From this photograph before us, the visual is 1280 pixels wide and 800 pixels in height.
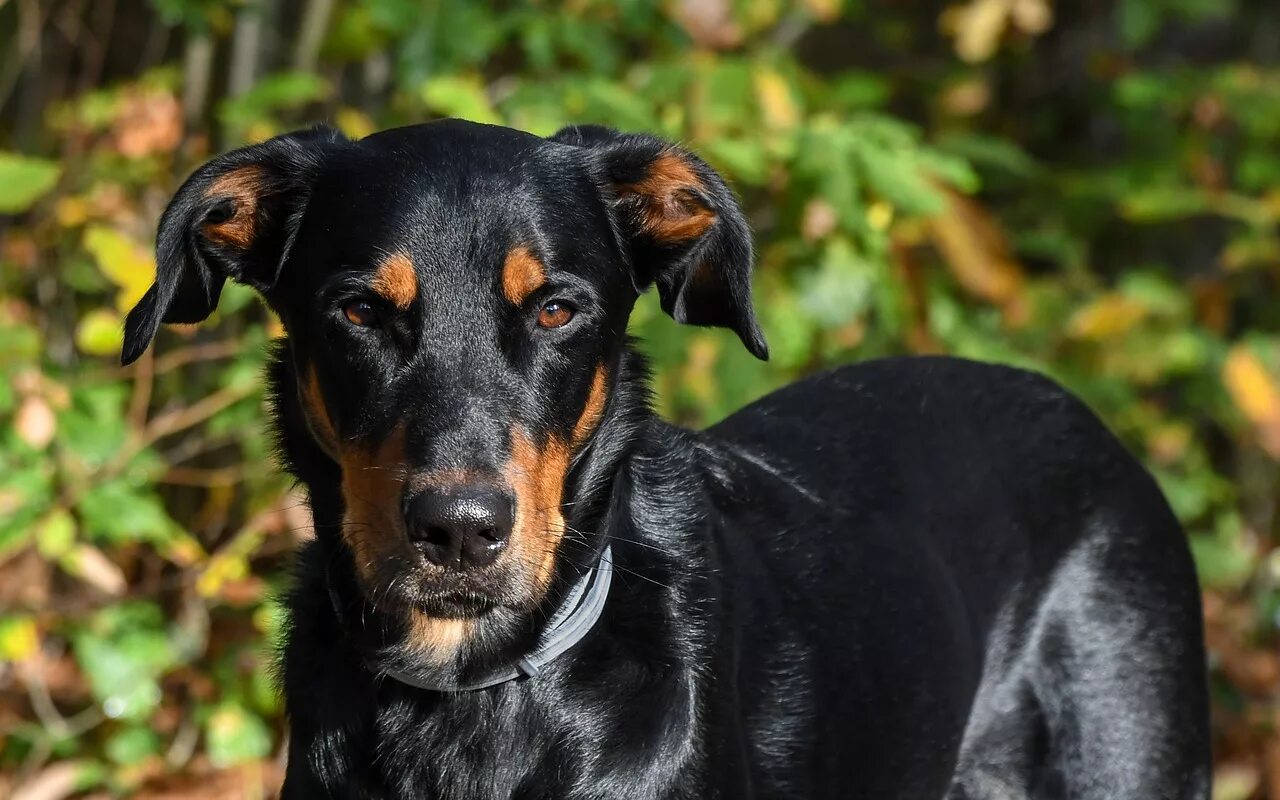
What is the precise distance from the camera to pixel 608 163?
10.8ft

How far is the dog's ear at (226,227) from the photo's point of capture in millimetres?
3076

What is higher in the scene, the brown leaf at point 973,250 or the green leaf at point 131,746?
the brown leaf at point 973,250

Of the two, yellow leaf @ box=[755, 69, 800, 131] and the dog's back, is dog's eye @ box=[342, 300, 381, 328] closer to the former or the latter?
the dog's back

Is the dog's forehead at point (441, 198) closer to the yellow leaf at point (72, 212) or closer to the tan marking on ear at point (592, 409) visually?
the tan marking on ear at point (592, 409)

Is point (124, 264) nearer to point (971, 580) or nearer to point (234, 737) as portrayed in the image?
point (234, 737)

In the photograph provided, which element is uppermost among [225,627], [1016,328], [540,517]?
[540,517]

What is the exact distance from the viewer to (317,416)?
120 inches

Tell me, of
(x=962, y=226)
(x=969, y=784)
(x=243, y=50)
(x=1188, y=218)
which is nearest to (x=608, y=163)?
(x=969, y=784)

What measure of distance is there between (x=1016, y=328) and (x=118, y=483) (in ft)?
11.6

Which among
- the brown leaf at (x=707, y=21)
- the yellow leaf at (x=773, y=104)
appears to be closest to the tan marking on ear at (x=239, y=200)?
the yellow leaf at (x=773, y=104)

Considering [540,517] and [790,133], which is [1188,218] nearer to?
[790,133]

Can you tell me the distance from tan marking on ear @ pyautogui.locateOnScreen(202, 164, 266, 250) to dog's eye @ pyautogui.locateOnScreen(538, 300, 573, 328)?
0.68m

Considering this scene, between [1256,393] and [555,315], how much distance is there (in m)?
4.23

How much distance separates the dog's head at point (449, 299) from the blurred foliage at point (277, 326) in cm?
171
